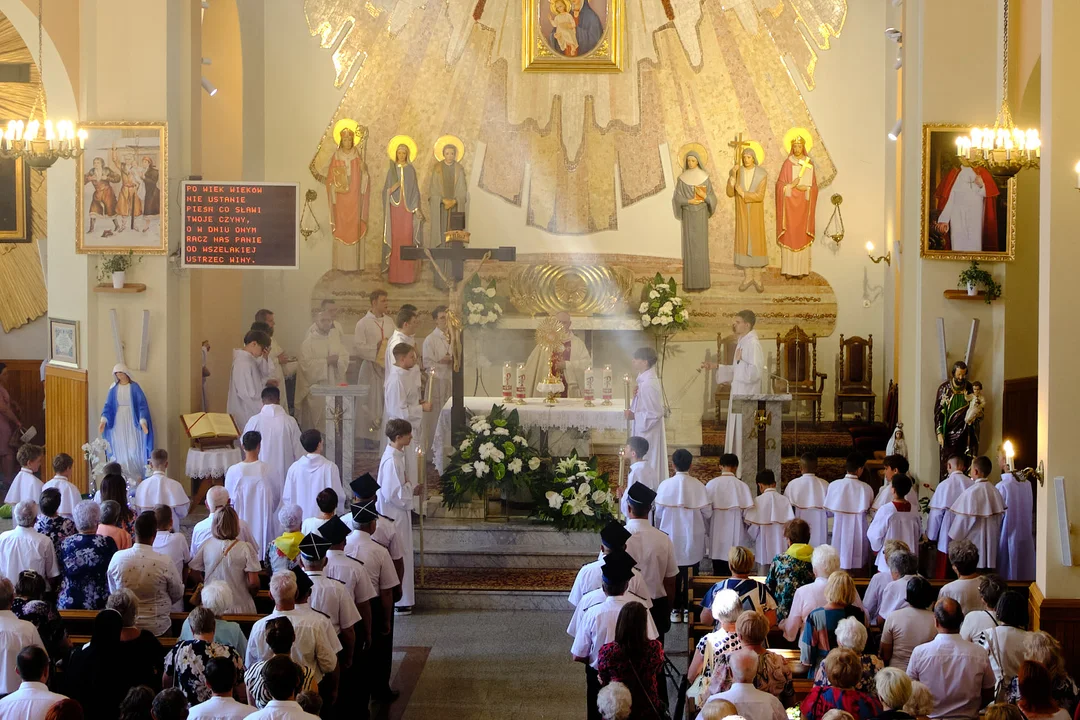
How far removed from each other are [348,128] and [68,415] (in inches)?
225

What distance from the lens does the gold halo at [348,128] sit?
1698 cm

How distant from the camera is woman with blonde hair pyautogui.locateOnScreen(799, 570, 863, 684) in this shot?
654cm

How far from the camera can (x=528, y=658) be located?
9516mm

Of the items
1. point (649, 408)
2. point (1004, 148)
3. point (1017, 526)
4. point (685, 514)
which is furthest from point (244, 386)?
point (1004, 148)

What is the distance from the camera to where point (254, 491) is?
10438 millimetres

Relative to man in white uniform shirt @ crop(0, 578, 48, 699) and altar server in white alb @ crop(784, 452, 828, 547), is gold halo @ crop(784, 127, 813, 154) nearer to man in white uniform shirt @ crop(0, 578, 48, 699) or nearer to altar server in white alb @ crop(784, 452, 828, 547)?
altar server in white alb @ crop(784, 452, 828, 547)

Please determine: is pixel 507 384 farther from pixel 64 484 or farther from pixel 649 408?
pixel 64 484

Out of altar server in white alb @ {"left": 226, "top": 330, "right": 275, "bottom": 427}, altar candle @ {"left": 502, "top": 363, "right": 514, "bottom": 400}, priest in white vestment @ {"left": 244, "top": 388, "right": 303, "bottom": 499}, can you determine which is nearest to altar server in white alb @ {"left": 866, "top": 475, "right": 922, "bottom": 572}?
altar candle @ {"left": 502, "top": 363, "right": 514, "bottom": 400}

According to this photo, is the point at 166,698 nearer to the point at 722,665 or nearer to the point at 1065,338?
the point at 722,665

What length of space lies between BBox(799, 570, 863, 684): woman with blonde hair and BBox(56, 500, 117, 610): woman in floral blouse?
14.1 ft

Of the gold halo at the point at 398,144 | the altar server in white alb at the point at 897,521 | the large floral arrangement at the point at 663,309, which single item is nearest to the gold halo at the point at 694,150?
the large floral arrangement at the point at 663,309

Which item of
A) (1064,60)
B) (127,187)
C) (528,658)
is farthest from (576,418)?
(1064,60)

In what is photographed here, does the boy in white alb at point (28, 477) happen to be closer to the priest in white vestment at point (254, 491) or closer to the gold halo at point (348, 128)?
the priest in white vestment at point (254, 491)

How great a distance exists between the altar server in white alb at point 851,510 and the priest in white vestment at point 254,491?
472 cm
